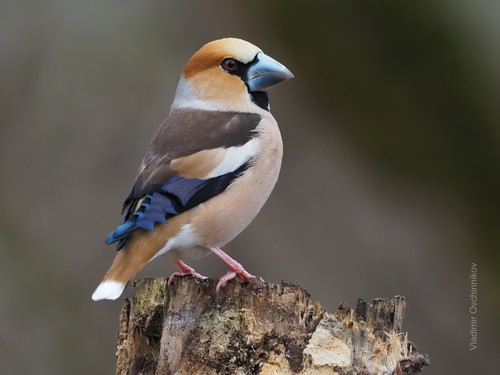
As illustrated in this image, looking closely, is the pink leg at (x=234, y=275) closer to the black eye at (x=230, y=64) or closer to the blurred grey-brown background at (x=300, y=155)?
the black eye at (x=230, y=64)

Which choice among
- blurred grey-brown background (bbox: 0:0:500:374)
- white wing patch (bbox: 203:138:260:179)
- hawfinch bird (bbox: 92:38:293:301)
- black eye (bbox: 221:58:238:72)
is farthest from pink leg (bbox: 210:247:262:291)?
blurred grey-brown background (bbox: 0:0:500:374)

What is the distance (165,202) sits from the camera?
16.8ft

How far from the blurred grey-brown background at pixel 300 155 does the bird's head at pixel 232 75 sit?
264 centimetres

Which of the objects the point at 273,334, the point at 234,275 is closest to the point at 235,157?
the point at 234,275

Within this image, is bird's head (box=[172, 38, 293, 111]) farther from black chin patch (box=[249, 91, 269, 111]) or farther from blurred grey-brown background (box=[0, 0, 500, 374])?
blurred grey-brown background (box=[0, 0, 500, 374])

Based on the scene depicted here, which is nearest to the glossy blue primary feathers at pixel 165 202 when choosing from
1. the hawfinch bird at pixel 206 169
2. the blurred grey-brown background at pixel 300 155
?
the hawfinch bird at pixel 206 169

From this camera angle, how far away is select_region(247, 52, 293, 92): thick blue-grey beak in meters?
5.95

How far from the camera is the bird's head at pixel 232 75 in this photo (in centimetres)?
597

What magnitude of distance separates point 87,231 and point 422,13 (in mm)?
3348

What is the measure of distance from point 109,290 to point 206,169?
0.78 metres

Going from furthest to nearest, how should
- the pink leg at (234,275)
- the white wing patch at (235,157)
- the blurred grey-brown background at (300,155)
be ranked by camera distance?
the blurred grey-brown background at (300,155) < the white wing patch at (235,157) < the pink leg at (234,275)

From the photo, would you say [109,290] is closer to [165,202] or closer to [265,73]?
[165,202]

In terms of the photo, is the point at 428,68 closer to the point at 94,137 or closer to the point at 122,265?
the point at 94,137

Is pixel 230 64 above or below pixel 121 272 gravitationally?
above
